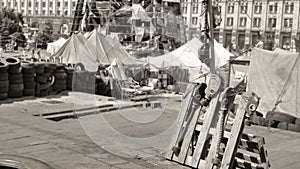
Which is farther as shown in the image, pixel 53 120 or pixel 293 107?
A: pixel 293 107

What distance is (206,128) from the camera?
23.4 feet

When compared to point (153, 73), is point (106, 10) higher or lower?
higher

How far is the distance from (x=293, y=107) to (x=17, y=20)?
261 ft

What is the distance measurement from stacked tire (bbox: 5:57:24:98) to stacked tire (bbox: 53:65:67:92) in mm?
2062

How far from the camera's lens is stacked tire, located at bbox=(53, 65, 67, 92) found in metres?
16.5

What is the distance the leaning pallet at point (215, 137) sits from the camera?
6.64 m

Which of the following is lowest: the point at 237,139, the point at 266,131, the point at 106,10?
the point at 266,131

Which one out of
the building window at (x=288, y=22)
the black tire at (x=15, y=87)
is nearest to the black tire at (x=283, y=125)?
the black tire at (x=15, y=87)

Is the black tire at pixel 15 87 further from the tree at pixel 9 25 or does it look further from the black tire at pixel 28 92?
the tree at pixel 9 25

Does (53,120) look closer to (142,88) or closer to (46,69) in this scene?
(46,69)

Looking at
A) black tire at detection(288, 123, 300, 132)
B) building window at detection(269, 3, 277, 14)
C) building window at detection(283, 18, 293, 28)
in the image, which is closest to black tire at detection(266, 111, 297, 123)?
black tire at detection(288, 123, 300, 132)

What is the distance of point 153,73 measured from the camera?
21281mm

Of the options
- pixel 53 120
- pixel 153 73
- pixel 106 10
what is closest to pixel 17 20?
pixel 106 10

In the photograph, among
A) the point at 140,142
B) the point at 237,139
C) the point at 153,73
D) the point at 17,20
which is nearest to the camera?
the point at 237,139
